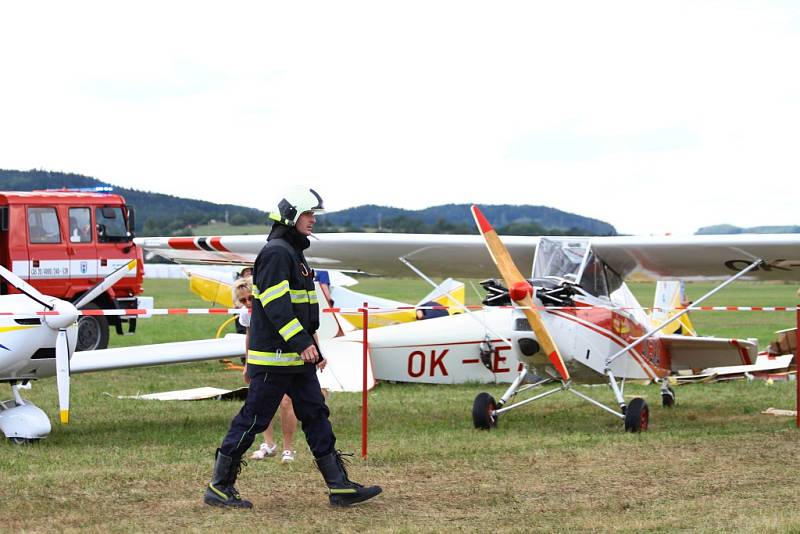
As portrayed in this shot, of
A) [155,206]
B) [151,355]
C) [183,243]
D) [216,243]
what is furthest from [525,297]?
[155,206]

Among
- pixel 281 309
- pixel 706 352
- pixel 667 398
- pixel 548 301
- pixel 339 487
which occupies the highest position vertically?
pixel 281 309

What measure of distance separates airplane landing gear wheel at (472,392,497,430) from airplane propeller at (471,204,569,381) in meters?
0.71

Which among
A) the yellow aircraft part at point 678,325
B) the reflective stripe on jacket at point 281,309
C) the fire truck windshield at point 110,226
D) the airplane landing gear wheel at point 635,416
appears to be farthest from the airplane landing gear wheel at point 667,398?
the fire truck windshield at point 110,226

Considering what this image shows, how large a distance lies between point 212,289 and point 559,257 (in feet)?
41.6

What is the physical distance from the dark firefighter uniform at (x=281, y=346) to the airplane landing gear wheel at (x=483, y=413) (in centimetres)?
350

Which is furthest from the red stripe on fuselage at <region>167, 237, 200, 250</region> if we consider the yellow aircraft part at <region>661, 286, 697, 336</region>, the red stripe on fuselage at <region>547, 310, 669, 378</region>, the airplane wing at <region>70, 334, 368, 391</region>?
the yellow aircraft part at <region>661, 286, 697, 336</region>

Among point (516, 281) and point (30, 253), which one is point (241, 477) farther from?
point (30, 253)

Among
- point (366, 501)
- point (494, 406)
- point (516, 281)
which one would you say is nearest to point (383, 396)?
point (494, 406)

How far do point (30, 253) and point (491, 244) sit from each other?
10587mm

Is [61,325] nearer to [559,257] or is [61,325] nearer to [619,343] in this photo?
[559,257]

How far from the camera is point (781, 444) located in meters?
8.21

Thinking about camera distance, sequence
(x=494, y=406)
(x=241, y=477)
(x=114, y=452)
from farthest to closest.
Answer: (x=494, y=406) → (x=114, y=452) → (x=241, y=477)

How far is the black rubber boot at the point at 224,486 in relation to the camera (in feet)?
19.2

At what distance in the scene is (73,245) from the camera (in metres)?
17.9
